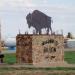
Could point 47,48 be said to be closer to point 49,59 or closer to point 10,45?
point 49,59

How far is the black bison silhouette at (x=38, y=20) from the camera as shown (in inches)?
1372

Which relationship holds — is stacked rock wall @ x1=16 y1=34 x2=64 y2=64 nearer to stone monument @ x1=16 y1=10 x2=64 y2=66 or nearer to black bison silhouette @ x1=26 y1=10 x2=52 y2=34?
stone monument @ x1=16 y1=10 x2=64 y2=66

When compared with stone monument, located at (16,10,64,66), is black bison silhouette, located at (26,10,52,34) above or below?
above

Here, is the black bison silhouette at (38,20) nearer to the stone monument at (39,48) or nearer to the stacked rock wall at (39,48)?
the stone monument at (39,48)

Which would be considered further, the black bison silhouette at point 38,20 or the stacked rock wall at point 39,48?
the black bison silhouette at point 38,20

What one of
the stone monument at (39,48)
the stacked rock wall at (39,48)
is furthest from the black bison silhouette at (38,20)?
the stacked rock wall at (39,48)

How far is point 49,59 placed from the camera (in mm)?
34062

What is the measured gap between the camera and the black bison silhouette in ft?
114

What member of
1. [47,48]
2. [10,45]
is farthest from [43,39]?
[10,45]

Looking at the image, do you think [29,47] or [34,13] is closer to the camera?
[29,47]

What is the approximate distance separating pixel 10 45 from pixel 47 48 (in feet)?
144

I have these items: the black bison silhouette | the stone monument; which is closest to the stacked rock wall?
the stone monument

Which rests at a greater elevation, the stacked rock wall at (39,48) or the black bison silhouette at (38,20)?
the black bison silhouette at (38,20)

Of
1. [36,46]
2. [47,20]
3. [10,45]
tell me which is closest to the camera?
[36,46]
